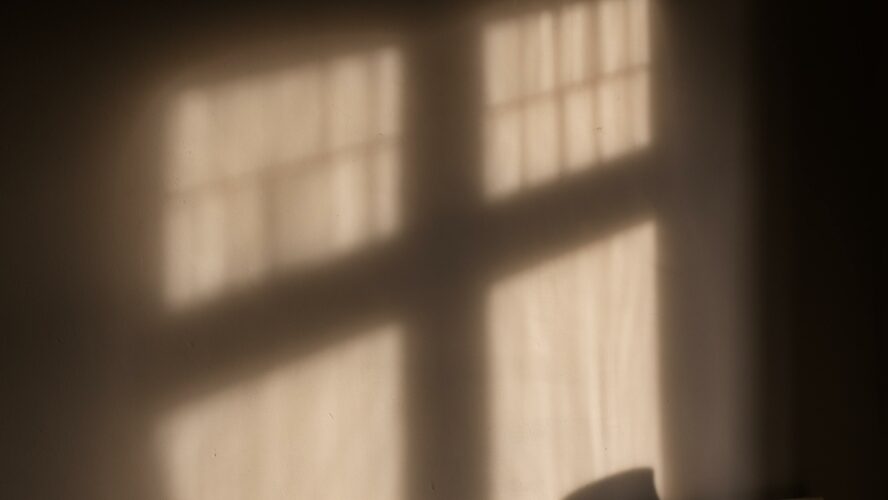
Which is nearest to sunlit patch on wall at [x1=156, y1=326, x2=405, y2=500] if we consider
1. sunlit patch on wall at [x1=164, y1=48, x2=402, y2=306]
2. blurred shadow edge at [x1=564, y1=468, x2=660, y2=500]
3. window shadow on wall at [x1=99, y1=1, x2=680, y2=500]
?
window shadow on wall at [x1=99, y1=1, x2=680, y2=500]

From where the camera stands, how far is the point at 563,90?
1.90 meters

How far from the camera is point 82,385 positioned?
5.32 ft

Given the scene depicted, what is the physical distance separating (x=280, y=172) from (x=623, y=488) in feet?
3.32

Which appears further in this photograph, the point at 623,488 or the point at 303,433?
the point at 623,488

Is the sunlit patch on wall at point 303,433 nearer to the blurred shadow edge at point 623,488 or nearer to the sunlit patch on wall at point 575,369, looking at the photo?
the sunlit patch on wall at point 575,369

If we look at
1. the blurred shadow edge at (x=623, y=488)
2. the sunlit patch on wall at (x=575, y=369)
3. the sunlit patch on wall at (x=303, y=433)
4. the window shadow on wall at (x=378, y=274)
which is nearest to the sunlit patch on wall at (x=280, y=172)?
the window shadow on wall at (x=378, y=274)

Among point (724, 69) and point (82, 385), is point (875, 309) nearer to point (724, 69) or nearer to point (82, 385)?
point (724, 69)

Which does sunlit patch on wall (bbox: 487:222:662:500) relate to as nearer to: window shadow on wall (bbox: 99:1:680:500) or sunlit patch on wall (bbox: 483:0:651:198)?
window shadow on wall (bbox: 99:1:680:500)

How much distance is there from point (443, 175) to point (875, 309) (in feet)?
3.61

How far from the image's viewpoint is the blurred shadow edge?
1886mm

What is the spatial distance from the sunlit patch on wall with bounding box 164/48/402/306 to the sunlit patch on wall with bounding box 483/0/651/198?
8.8 inches

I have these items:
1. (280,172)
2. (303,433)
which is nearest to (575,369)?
(303,433)

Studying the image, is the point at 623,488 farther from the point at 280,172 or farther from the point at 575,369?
the point at 280,172

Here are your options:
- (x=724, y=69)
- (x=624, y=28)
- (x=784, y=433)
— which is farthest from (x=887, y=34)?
(x=784, y=433)
